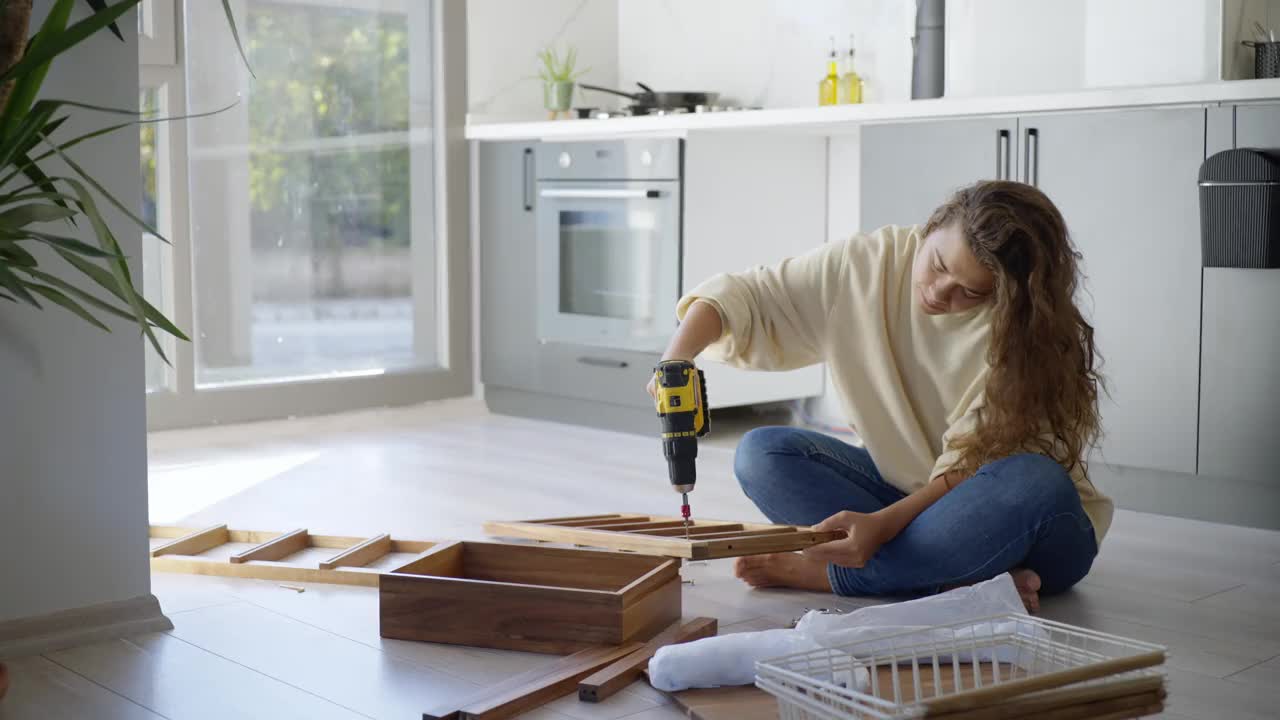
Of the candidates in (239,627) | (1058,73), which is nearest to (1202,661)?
(239,627)

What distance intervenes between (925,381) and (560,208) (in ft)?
8.07

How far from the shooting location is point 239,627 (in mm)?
2338

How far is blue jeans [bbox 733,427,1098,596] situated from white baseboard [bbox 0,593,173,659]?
107cm

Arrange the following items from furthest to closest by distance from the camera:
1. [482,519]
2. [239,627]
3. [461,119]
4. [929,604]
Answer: [461,119]
[482,519]
[239,627]
[929,604]

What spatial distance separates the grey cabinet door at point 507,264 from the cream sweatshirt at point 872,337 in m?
2.42

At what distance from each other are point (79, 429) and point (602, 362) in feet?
8.16

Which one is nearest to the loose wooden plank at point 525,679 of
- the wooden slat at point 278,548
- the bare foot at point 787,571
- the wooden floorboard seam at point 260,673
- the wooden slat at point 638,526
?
the wooden floorboard seam at point 260,673

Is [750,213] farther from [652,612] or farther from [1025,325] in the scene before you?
[652,612]

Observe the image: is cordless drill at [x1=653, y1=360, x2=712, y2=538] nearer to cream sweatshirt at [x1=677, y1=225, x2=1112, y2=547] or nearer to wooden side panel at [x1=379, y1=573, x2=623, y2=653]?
wooden side panel at [x1=379, y1=573, x2=623, y2=653]

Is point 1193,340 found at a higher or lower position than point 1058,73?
lower

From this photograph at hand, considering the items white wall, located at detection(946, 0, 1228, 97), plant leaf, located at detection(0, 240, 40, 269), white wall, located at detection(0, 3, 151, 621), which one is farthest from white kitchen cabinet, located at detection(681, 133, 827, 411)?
plant leaf, located at detection(0, 240, 40, 269)

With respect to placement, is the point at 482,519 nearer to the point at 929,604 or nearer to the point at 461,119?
the point at 929,604

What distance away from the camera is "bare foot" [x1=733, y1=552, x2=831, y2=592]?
2.57 meters

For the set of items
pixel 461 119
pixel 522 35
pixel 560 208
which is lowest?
pixel 560 208
